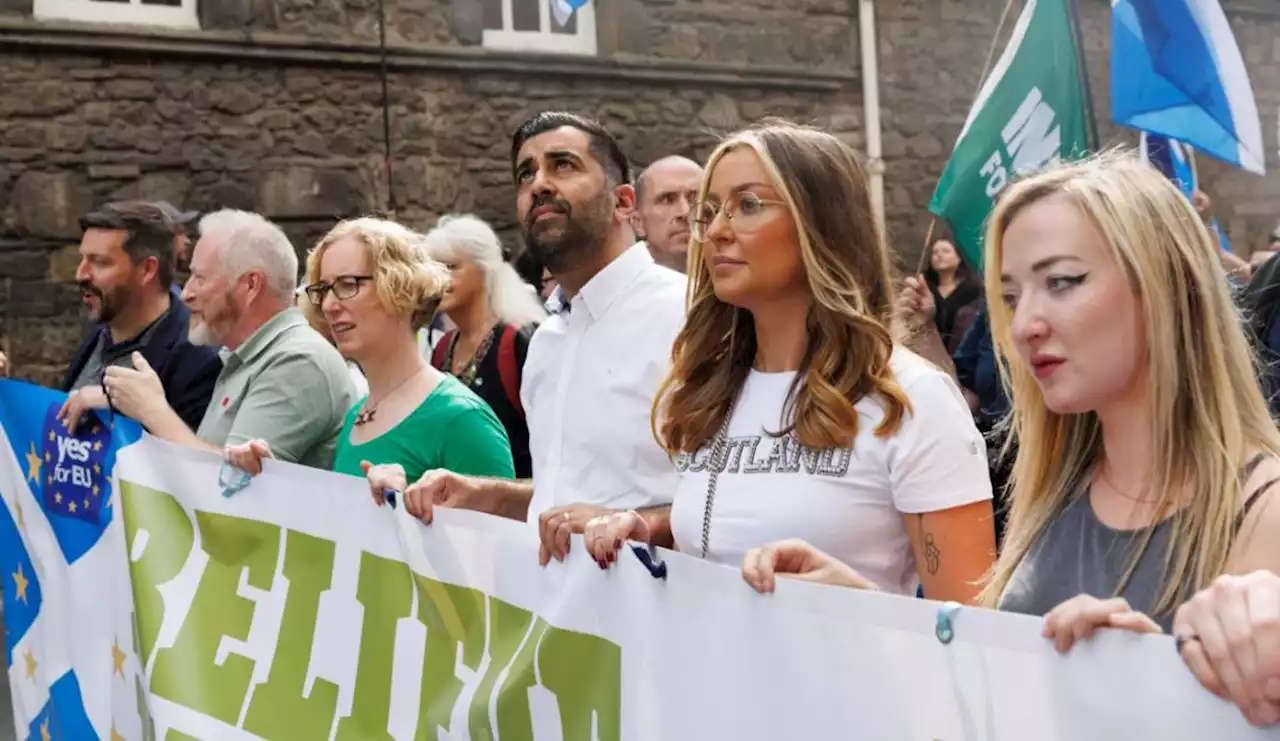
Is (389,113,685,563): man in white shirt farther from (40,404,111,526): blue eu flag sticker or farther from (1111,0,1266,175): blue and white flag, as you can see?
(1111,0,1266,175): blue and white flag

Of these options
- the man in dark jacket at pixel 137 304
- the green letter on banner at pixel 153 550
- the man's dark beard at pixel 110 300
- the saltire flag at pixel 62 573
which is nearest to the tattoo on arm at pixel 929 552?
the green letter on banner at pixel 153 550

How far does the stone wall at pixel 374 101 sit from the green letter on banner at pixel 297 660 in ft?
24.2

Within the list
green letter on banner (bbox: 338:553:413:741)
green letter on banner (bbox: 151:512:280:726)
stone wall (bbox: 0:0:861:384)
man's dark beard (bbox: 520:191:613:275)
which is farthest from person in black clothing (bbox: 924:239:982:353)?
green letter on banner (bbox: 338:553:413:741)

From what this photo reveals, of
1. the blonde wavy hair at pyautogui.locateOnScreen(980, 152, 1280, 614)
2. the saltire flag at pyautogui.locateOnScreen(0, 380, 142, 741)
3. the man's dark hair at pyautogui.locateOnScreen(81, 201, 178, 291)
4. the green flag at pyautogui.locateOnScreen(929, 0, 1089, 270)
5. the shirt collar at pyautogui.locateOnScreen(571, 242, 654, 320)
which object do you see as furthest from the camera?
the green flag at pyautogui.locateOnScreen(929, 0, 1089, 270)

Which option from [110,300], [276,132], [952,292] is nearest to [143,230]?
[110,300]

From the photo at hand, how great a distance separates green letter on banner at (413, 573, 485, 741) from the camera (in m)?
2.85

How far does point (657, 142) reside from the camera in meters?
12.3

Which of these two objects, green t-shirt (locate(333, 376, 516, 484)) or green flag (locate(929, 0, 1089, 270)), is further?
green flag (locate(929, 0, 1089, 270))

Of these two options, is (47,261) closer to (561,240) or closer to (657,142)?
(657,142)

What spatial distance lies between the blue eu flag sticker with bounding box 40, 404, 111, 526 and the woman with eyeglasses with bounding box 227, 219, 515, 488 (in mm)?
686

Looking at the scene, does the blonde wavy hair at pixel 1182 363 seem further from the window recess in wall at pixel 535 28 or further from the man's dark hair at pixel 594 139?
the window recess in wall at pixel 535 28

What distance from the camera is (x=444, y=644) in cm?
293

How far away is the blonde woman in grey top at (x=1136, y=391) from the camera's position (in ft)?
5.97

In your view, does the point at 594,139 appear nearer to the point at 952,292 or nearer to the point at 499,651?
the point at 499,651
